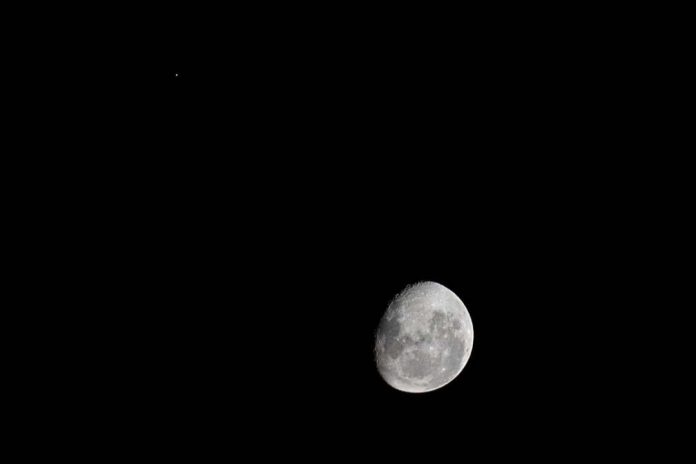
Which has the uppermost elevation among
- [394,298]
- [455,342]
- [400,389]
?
[394,298]

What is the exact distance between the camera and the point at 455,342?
2.94 meters

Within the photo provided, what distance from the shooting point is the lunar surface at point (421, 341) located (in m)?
2.80

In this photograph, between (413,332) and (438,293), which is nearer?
(413,332)

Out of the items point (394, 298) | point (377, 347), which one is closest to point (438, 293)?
point (394, 298)

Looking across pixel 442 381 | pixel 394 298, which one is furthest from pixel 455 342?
pixel 394 298

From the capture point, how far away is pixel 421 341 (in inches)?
110

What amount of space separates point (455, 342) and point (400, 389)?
20.1 inches

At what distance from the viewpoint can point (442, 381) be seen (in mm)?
2990

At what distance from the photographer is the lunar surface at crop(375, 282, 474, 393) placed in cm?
280

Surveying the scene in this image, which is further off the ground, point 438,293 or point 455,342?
point 438,293

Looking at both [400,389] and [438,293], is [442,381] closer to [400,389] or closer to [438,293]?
[400,389]

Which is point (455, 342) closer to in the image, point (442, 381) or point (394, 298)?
point (442, 381)

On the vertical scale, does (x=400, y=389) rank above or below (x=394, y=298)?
below

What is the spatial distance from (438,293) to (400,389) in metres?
0.71
